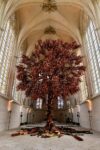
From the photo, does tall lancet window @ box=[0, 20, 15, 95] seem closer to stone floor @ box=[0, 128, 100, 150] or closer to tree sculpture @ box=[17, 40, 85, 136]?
tree sculpture @ box=[17, 40, 85, 136]

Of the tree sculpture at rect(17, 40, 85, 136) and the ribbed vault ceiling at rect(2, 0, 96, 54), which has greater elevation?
the ribbed vault ceiling at rect(2, 0, 96, 54)

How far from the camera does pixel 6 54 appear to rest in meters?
12.2

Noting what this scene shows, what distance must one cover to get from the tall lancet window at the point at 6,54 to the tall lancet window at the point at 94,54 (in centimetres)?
775

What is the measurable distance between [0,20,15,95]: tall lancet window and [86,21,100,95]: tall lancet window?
7752 millimetres

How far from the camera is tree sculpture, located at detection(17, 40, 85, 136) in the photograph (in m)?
9.28

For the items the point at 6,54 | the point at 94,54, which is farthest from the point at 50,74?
the point at 6,54

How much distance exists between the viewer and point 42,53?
1052 centimetres

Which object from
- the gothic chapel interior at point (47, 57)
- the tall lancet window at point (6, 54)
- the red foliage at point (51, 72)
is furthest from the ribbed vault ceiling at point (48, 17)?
the red foliage at point (51, 72)

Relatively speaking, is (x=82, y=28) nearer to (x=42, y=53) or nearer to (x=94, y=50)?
(x=94, y=50)

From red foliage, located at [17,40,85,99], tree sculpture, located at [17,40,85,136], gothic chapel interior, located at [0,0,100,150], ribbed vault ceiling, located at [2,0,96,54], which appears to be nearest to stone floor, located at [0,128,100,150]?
gothic chapel interior, located at [0,0,100,150]

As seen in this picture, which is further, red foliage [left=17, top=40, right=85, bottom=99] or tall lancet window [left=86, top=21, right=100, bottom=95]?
tall lancet window [left=86, top=21, right=100, bottom=95]

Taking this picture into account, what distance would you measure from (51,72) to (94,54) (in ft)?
15.6

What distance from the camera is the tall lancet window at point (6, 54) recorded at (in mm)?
11211

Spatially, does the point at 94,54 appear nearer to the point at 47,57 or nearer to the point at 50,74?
the point at 47,57
